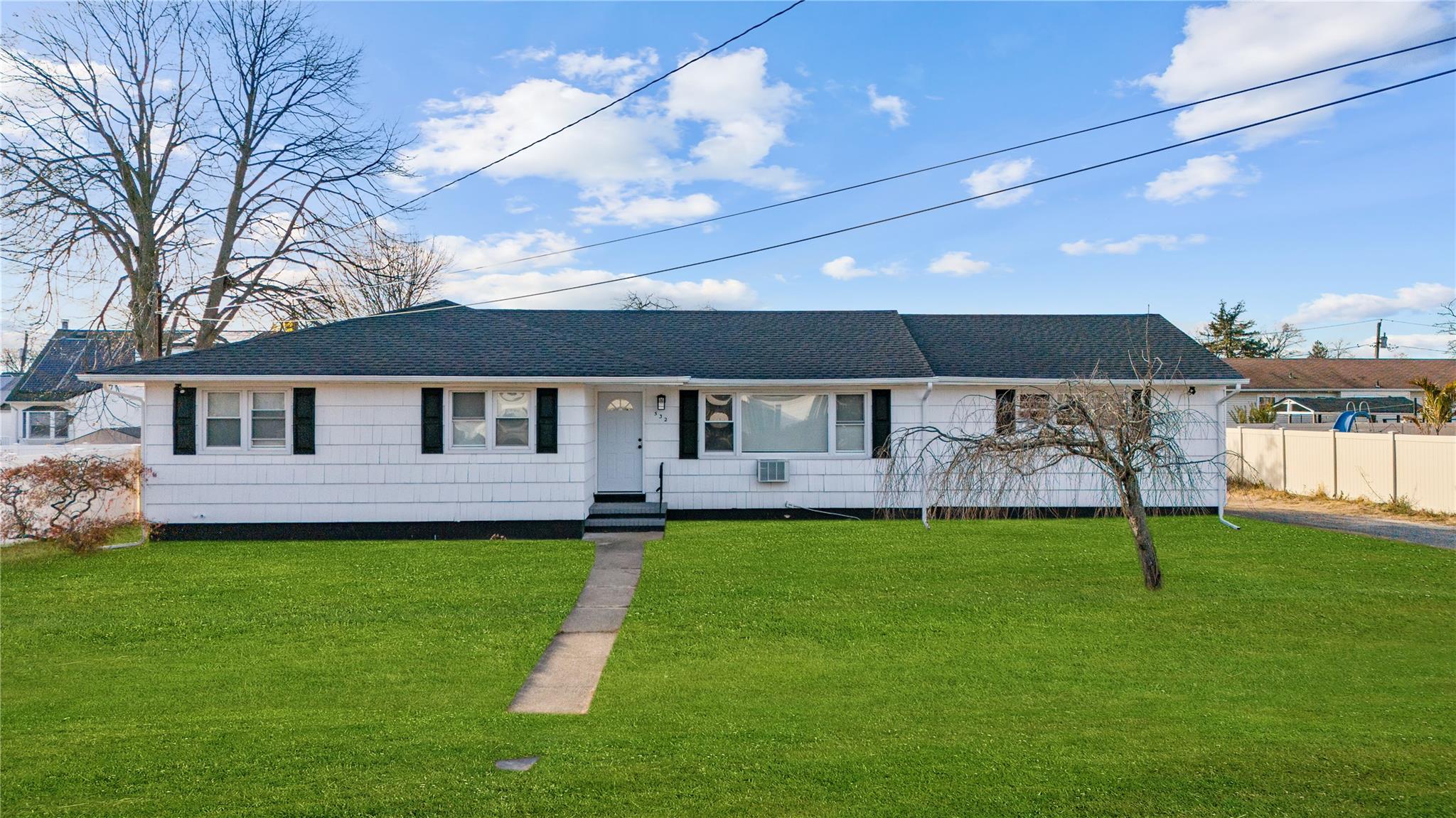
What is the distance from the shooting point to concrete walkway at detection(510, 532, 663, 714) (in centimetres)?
601

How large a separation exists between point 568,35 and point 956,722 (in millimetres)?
12350

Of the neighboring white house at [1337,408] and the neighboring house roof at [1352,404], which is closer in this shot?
the neighboring white house at [1337,408]

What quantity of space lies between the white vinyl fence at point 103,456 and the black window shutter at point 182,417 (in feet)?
2.85

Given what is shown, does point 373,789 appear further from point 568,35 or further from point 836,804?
point 568,35

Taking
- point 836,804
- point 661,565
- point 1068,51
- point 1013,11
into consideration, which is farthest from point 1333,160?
point 836,804

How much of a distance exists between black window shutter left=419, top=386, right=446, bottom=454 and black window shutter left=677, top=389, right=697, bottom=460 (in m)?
4.23

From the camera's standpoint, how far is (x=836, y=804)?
13.8 feet

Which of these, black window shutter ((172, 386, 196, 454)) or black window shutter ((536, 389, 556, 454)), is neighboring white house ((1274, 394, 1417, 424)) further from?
black window shutter ((172, 386, 196, 454))

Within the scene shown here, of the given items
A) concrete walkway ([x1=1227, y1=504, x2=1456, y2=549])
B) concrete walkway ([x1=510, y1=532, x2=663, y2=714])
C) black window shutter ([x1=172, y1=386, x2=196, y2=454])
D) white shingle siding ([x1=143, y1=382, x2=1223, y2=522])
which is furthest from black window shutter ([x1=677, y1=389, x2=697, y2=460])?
concrete walkway ([x1=1227, y1=504, x2=1456, y2=549])

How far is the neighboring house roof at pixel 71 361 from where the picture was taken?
62.8 feet

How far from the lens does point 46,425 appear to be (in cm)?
3195

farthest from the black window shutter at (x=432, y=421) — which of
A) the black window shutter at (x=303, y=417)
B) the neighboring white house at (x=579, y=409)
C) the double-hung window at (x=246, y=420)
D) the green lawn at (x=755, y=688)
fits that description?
the green lawn at (x=755, y=688)

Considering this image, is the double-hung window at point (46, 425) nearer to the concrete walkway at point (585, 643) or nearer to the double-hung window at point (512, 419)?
the double-hung window at point (512, 419)

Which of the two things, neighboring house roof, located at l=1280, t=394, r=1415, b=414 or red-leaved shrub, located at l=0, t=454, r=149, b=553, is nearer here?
red-leaved shrub, located at l=0, t=454, r=149, b=553
